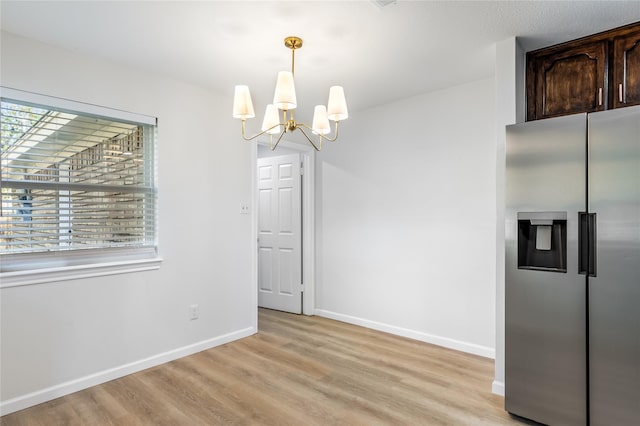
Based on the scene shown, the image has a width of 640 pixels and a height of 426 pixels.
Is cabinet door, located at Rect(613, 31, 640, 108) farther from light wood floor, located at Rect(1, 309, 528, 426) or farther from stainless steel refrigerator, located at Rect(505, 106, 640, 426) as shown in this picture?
light wood floor, located at Rect(1, 309, 528, 426)

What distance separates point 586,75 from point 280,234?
347 cm

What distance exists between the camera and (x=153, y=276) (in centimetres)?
305

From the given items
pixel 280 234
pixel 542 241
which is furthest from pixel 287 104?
pixel 280 234

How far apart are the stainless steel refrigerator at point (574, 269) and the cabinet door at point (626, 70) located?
1.57ft

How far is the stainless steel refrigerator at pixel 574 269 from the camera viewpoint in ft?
6.23

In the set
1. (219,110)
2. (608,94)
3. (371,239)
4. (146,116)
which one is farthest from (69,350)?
(608,94)

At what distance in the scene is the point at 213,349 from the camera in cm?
340

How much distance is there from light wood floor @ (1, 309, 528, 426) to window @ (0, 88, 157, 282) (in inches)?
38.6

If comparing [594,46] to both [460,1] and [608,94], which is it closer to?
[608,94]

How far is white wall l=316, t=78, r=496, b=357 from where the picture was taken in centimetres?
325

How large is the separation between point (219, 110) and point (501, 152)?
250 cm

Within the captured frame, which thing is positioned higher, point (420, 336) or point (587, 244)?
point (587, 244)

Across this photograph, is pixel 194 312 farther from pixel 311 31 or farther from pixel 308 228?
pixel 311 31

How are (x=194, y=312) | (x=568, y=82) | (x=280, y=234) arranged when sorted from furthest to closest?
1. (x=280, y=234)
2. (x=194, y=312)
3. (x=568, y=82)
